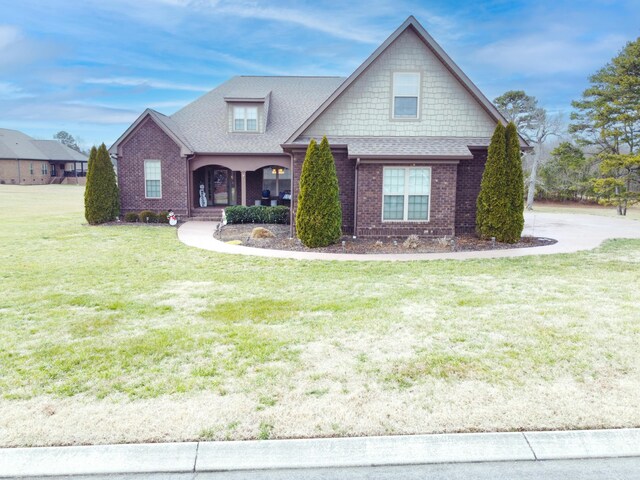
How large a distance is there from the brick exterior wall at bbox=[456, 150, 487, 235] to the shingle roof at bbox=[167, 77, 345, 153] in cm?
903

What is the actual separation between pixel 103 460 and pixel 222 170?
22.4m

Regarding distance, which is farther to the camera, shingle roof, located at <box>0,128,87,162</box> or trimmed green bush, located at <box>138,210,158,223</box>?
shingle roof, located at <box>0,128,87,162</box>

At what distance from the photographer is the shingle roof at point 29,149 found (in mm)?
54594

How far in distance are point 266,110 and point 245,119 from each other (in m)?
1.16

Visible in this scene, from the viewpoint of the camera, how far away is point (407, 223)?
15516mm

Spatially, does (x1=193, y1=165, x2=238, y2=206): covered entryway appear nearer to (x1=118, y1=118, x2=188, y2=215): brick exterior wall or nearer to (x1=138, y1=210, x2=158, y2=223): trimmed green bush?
(x1=118, y1=118, x2=188, y2=215): brick exterior wall

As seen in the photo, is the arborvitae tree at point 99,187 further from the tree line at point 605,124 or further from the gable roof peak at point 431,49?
the tree line at point 605,124

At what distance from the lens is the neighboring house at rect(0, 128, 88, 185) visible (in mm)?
54594

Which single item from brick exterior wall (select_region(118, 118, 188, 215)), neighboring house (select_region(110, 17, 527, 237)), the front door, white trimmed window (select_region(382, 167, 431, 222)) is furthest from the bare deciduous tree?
brick exterior wall (select_region(118, 118, 188, 215))

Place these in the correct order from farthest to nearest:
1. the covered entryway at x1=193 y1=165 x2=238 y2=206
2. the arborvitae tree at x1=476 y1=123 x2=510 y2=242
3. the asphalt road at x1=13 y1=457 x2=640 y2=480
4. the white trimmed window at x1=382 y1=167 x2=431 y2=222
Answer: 1. the covered entryway at x1=193 y1=165 x2=238 y2=206
2. the white trimmed window at x1=382 y1=167 x2=431 y2=222
3. the arborvitae tree at x1=476 y1=123 x2=510 y2=242
4. the asphalt road at x1=13 y1=457 x2=640 y2=480

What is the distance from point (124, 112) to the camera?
122562 mm

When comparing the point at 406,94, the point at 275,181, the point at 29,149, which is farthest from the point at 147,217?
the point at 29,149

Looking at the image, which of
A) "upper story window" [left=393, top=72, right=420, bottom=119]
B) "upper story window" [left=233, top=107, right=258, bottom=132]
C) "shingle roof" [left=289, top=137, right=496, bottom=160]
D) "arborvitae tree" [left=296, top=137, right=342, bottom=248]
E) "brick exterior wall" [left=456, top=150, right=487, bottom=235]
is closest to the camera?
"arborvitae tree" [left=296, top=137, right=342, bottom=248]

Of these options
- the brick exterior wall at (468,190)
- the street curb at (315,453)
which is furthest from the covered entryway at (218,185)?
the street curb at (315,453)
